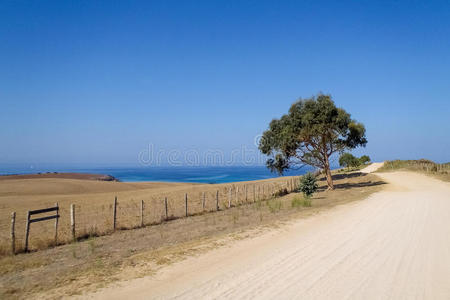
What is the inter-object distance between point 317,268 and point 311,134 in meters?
25.1

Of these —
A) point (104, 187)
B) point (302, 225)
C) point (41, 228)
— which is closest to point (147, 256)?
point (302, 225)

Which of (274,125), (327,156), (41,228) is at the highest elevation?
(274,125)

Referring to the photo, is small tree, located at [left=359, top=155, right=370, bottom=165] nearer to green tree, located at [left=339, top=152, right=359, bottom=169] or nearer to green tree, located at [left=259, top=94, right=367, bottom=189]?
green tree, located at [left=339, top=152, right=359, bottom=169]

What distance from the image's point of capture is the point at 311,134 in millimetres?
31859

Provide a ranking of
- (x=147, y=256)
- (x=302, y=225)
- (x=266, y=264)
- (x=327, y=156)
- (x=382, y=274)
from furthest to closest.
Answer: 1. (x=327, y=156)
2. (x=302, y=225)
3. (x=147, y=256)
4. (x=266, y=264)
5. (x=382, y=274)

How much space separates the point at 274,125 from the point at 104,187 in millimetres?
42012

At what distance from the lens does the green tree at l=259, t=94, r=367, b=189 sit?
31.3 meters

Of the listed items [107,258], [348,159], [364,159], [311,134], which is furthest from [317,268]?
[364,159]

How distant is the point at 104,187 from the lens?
2435 inches

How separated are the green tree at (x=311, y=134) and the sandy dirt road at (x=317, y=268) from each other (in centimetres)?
1868

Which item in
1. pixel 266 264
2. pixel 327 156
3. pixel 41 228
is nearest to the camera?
pixel 266 264

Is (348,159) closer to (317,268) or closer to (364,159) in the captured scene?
(364,159)

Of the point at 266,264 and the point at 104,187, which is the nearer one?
the point at 266,264

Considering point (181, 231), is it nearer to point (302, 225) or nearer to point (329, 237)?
point (302, 225)
